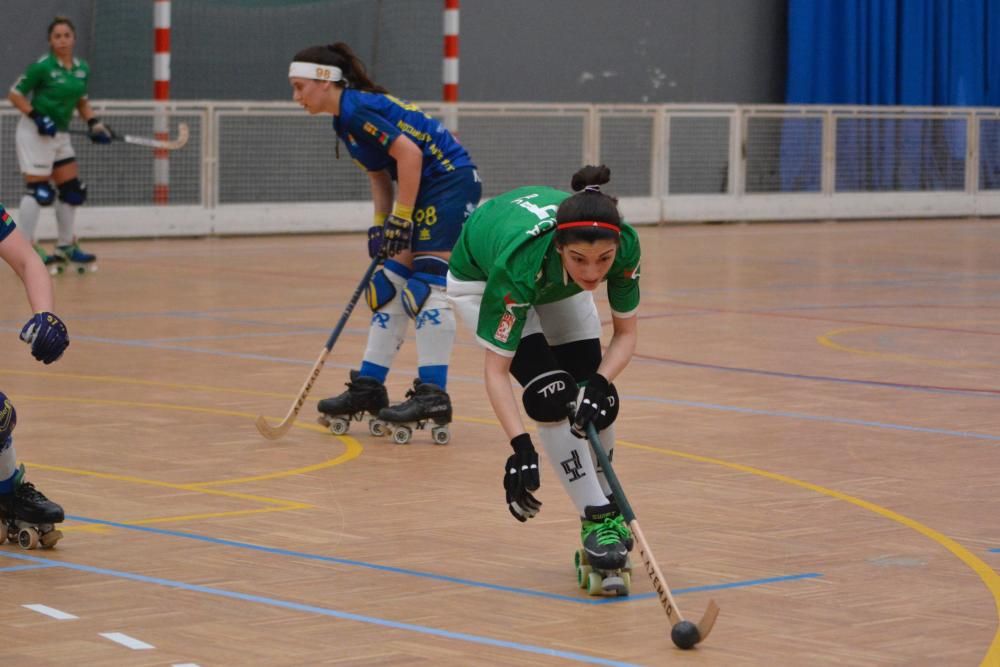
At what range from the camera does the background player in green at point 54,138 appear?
15273mm

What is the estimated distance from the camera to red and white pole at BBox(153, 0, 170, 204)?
1867cm

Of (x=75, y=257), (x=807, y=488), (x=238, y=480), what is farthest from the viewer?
(x=75, y=257)

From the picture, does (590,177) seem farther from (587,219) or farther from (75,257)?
(75,257)

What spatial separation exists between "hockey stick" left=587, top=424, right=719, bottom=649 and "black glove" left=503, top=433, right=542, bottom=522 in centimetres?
19

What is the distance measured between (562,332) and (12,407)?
5.77 feet

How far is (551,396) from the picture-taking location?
5.60 metres

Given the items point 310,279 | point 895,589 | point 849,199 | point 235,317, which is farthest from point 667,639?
point 849,199

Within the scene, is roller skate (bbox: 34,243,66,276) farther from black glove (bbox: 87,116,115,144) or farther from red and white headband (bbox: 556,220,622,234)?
red and white headband (bbox: 556,220,622,234)

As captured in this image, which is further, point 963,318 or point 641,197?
point 641,197

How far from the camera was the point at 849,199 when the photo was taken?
23.6 m

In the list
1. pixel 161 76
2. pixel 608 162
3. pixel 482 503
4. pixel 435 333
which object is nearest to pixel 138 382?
pixel 435 333

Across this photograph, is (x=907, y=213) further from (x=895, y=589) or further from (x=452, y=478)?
(x=895, y=589)

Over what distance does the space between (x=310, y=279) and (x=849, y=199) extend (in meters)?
9.95

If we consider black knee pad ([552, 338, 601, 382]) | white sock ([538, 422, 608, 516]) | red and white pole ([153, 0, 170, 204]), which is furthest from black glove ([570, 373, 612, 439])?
red and white pole ([153, 0, 170, 204])
